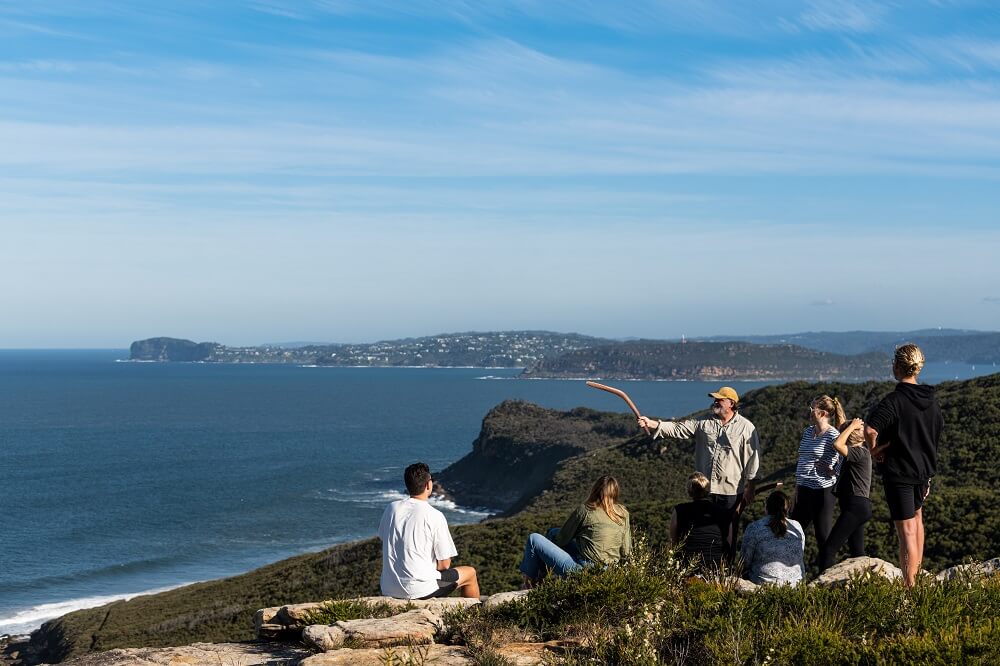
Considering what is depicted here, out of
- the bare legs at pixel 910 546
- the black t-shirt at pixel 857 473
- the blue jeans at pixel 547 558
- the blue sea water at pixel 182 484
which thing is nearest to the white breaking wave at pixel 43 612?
the blue sea water at pixel 182 484

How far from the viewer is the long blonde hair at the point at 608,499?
838 cm

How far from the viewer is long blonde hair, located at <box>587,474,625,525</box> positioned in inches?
330

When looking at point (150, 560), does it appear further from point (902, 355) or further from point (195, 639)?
point (902, 355)

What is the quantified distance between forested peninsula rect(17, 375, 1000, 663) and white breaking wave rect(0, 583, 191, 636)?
3.38m

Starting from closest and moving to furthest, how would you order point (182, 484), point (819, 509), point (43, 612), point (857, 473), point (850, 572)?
1. point (850, 572)
2. point (857, 473)
3. point (819, 509)
4. point (43, 612)
5. point (182, 484)

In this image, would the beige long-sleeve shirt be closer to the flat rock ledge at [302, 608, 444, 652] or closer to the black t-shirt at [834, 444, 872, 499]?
the black t-shirt at [834, 444, 872, 499]

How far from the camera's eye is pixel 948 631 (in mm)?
5418

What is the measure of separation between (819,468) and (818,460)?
3.2 inches

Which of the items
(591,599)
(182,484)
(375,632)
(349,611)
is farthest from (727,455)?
(182,484)

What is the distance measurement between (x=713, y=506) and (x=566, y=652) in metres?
3.37

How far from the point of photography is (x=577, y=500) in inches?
2082

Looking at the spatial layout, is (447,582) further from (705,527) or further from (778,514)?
(778,514)

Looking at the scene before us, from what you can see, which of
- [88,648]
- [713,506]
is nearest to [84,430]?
[88,648]

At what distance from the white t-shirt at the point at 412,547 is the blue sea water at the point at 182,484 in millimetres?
34247
